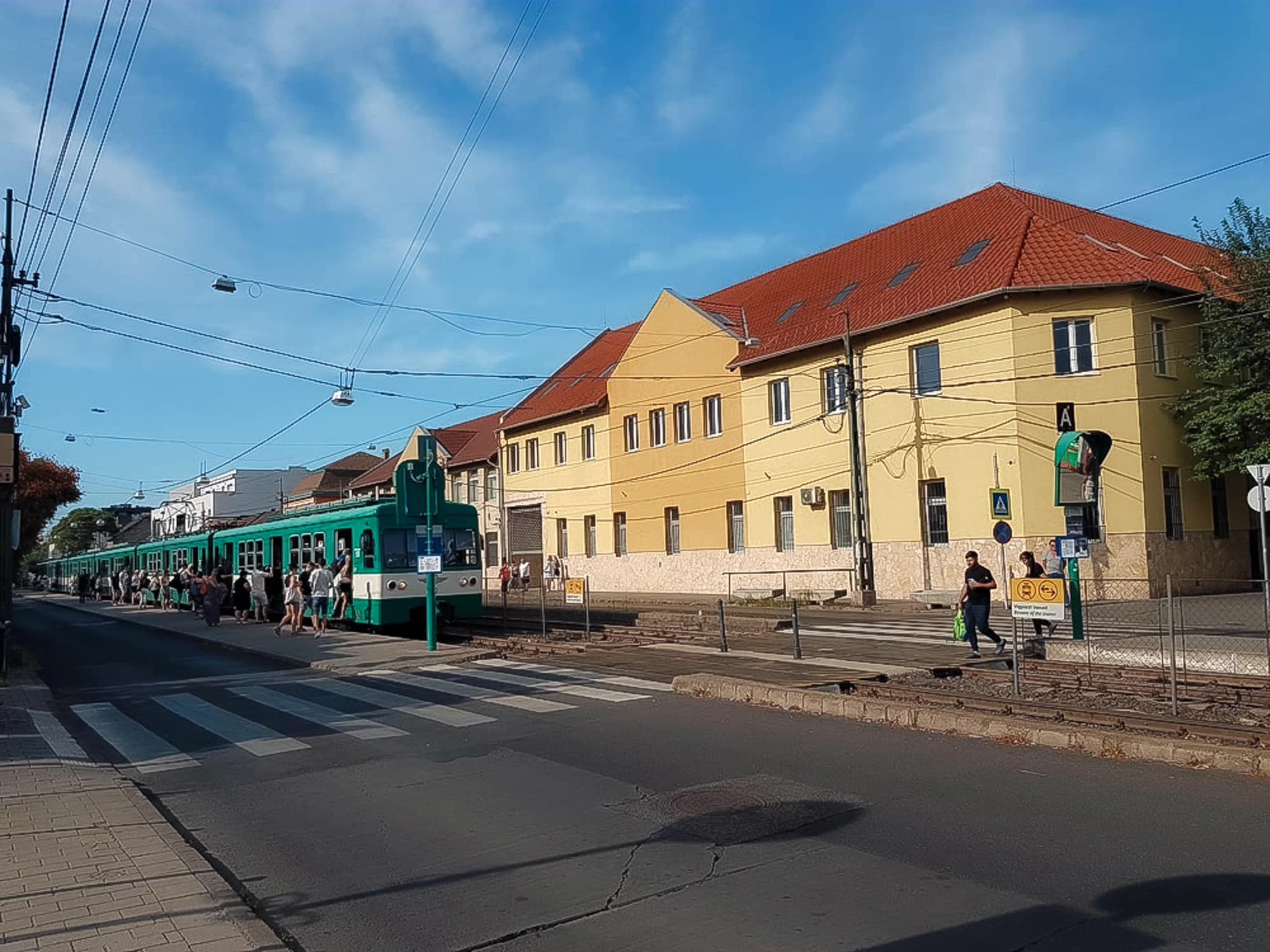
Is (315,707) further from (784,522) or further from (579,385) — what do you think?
(579,385)

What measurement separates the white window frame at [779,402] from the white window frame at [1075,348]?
8.77m

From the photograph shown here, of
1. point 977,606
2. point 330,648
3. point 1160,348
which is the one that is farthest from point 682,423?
point 977,606

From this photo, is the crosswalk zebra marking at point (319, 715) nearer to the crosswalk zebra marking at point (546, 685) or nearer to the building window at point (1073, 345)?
the crosswalk zebra marking at point (546, 685)

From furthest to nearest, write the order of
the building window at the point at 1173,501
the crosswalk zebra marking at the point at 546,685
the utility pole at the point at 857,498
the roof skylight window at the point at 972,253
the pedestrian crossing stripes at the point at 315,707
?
the roof skylight window at the point at 972,253 → the utility pole at the point at 857,498 → the building window at the point at 1173,501 → the crosswalk zebra marking at the point at 546,685 → the pedestrian crossing stripes at the point at 315,707

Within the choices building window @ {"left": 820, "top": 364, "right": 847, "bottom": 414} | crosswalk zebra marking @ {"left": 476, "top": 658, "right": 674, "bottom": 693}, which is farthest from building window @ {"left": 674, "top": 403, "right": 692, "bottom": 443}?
crosswalk zebra marking @ {"left": 476, "top": 658, "right": 674, "bottom": 693}

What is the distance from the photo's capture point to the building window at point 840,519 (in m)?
31.3

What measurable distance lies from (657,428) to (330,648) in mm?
21835

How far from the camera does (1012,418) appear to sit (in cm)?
2655

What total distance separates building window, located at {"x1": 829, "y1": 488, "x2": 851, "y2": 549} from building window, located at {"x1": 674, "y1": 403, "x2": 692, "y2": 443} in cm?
773

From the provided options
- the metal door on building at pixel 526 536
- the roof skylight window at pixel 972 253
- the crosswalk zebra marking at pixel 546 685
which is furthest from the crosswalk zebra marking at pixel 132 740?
the metal door on building at pixel 526 536

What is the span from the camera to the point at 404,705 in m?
12.9

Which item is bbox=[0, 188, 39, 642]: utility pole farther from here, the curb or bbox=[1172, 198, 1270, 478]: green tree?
bbox=[1172, 198, 1270, 478]: green tree

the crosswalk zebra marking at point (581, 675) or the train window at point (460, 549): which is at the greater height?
the train window at point (460, 549)

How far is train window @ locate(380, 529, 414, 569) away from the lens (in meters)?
22.6
